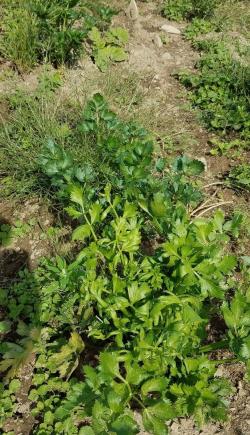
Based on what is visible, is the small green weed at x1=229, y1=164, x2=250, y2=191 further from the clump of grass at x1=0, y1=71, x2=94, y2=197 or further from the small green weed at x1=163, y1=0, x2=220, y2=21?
the small green weed at x1=163, y1=0, x2=220, y2=21

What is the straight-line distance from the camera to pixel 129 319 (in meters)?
1.92

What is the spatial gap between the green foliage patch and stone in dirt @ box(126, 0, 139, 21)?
3037 mm

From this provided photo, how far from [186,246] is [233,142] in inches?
82.2

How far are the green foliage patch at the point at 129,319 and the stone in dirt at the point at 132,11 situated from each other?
3.04 metres

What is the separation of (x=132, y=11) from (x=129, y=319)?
4.15 metres

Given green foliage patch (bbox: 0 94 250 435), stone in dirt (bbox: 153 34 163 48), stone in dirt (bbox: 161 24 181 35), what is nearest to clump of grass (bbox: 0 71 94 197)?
green foliage patch (bbox: 0 94 250 435)

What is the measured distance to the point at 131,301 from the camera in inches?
73.1

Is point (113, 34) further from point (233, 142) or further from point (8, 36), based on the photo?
point (233, 142)

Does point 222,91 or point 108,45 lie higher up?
point 108,45

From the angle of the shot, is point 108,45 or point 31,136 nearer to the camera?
point 31,136

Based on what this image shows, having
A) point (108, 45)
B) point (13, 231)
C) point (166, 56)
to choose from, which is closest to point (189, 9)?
point (166, 56)

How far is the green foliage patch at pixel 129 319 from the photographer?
66.6 inches

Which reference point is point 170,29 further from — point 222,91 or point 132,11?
point 222,91

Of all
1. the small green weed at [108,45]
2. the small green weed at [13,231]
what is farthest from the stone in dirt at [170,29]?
the small green weed at [13,231]
